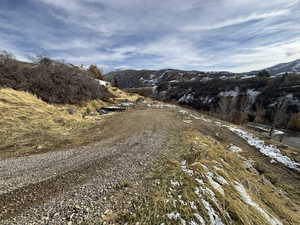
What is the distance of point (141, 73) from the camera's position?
163875 mm

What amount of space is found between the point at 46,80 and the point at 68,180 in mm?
15943

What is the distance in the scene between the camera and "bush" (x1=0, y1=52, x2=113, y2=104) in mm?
14230

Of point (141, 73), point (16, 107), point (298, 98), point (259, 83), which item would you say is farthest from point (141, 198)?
point (141, 73)

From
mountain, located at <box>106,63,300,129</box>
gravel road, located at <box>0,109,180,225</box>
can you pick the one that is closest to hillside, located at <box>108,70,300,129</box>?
mountain, located at <box>106,63,300,129</box>

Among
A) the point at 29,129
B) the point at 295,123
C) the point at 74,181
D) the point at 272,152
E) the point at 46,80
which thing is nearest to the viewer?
the point at 74,181

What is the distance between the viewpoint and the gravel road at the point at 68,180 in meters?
3.03

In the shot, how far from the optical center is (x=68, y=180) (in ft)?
14.0

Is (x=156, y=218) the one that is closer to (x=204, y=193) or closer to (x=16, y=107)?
(x=204, y=193)

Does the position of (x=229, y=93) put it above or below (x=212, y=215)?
above

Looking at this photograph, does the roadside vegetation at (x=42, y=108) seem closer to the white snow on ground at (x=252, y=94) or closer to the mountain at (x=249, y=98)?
the mountain at (x=249, y=98)

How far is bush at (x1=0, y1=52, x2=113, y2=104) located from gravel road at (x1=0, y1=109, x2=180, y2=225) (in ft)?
39.4

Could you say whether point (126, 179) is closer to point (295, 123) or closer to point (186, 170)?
point (186, 170)

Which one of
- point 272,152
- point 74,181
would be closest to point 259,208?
point 74,181

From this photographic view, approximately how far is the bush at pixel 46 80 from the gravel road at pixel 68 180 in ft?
39.4
